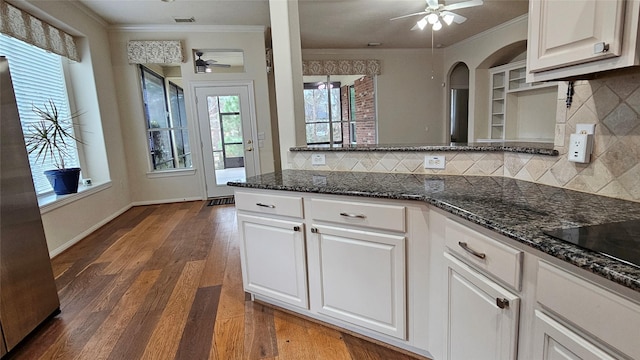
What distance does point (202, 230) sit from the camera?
146 inches

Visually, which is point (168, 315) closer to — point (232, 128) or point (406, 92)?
point (232, 128)

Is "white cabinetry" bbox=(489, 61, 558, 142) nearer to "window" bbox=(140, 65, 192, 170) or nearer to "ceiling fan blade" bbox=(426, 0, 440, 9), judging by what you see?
"ceiling fan blade" bbox=(426, 0, 440, 9)

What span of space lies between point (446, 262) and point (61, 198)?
12.1 ft

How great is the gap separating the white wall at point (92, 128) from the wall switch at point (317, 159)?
266 cm

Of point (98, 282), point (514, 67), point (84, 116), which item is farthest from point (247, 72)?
point (514, 67)

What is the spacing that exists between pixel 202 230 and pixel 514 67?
18.8ft

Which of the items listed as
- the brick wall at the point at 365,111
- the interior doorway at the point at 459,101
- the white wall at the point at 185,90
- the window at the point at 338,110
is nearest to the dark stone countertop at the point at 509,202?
the white wall at the point at 185,90

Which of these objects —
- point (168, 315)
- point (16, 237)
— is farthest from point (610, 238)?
point (16, 237)

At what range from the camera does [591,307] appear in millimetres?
746

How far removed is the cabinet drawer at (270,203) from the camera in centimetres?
174

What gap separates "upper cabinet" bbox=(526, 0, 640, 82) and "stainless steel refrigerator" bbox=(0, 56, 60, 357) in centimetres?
249

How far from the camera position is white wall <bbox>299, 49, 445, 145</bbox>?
22.0ft

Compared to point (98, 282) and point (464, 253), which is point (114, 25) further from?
point (464, 253)


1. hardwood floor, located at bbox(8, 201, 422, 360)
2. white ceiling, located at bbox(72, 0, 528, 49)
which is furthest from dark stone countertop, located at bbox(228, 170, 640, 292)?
white ceiling, located at bbox(72, 0, 528, 49)
